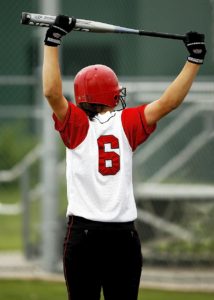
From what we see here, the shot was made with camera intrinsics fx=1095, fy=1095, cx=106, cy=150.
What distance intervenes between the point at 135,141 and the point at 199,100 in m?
5.00

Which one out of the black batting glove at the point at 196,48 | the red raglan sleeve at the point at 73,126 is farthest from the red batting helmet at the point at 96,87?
the black batting glove at the point at 196,48

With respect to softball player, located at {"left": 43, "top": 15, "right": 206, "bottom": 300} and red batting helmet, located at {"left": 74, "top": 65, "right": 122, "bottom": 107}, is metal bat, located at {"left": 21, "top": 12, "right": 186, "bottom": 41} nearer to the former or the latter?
softball player, located at {"left": 43, "top": 15, "right": 206, "bottom": 300}

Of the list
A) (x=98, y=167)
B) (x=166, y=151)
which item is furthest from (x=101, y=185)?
(x=166, y=151)

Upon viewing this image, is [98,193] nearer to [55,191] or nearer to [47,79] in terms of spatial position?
[47,79]

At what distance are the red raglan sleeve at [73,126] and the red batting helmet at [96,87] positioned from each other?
12 cm

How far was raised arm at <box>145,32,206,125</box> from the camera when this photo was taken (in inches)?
206

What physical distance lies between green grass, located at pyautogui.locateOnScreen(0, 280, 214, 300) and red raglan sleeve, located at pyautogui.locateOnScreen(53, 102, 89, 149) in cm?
363

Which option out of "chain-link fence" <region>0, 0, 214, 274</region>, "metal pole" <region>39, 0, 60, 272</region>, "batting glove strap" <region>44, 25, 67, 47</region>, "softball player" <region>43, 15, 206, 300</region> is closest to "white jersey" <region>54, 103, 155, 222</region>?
"softball player" <region>43, 15, 206, 300</region>

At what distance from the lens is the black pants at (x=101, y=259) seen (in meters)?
5.18

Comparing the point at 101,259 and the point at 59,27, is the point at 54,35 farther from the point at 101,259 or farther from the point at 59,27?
the point at 101,259

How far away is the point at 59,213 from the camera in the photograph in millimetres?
10336

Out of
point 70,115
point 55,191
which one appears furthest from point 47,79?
point 55,191

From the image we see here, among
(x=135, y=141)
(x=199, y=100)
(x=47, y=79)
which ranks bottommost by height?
(x=199, y=100)

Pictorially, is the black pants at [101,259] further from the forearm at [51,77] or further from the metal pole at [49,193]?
the metal pole at [49,193]
